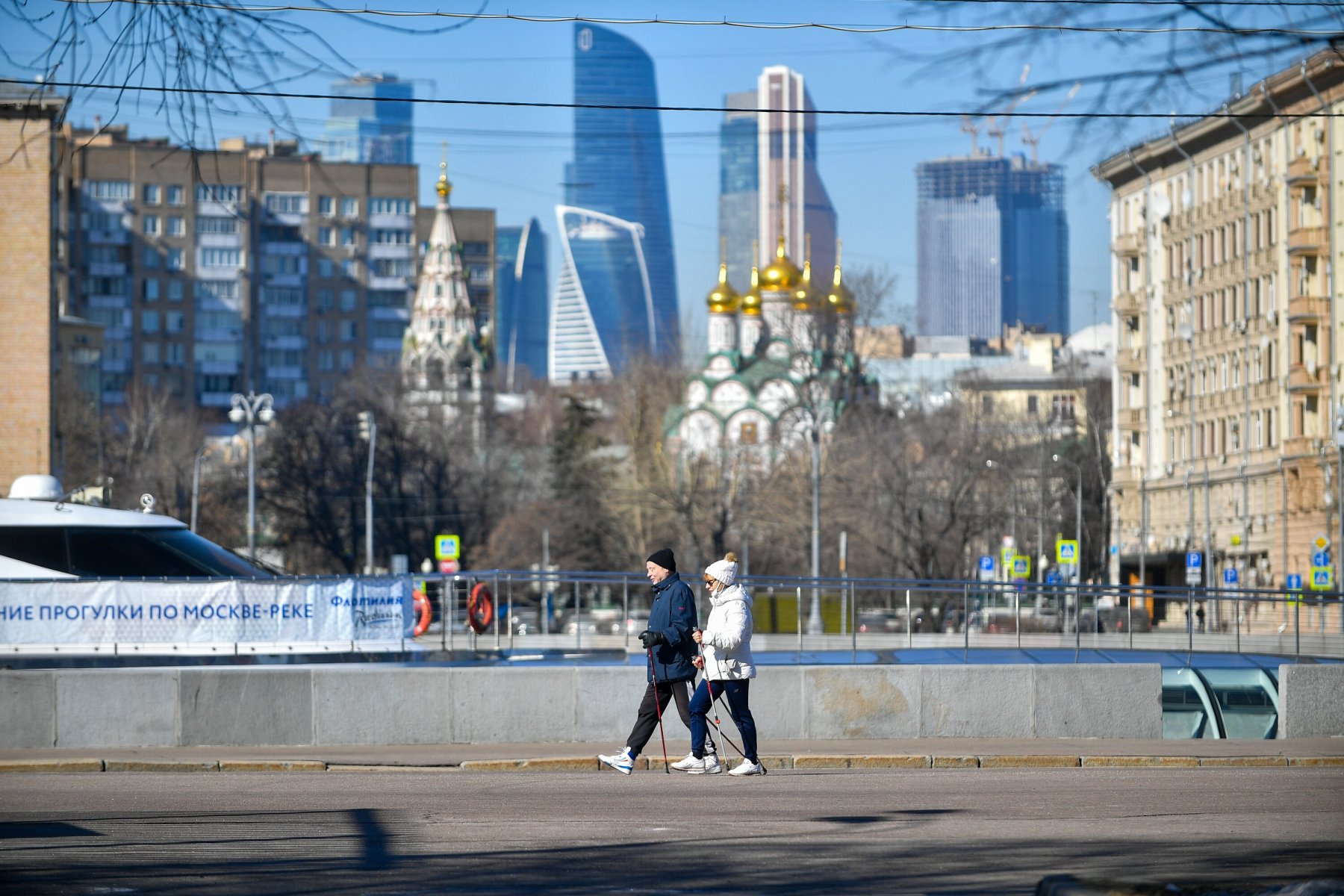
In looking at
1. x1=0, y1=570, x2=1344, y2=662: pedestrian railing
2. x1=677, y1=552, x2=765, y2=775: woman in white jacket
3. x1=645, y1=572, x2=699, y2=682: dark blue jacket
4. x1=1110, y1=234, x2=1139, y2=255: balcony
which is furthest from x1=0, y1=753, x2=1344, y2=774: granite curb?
x1=1110, y1=234, x2=1139, y2=255: balcony

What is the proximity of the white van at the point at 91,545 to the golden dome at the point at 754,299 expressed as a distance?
349 feet

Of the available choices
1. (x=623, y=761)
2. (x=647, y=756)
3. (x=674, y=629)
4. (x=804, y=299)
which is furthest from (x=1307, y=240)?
(x=623, y=761)

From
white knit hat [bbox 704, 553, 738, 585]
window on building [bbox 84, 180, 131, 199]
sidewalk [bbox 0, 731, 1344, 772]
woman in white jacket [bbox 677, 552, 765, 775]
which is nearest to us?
woman in white jacket [bbox 677, 552, 765, 775]

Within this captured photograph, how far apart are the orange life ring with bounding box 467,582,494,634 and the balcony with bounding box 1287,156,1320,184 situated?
5772 centimetres

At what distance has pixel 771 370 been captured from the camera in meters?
131

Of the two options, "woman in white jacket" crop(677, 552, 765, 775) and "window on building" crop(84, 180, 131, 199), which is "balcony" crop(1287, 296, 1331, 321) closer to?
"woman in white jacket" crop(677, 552, 765, 775)

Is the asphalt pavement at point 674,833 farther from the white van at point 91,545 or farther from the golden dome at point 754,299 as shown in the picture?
the golden dome at point 754,299

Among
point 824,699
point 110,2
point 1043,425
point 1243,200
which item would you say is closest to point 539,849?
point 110,2

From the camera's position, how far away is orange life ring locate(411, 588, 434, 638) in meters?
22.6

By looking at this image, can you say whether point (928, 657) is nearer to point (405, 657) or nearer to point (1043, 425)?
point (405, 657)

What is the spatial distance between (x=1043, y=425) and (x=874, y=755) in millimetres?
77585

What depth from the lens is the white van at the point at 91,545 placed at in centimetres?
2536

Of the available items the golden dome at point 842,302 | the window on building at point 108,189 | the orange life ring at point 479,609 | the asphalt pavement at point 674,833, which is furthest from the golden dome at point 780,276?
the asphalt pavement at point 674,833

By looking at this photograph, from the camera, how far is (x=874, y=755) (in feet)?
59.6
